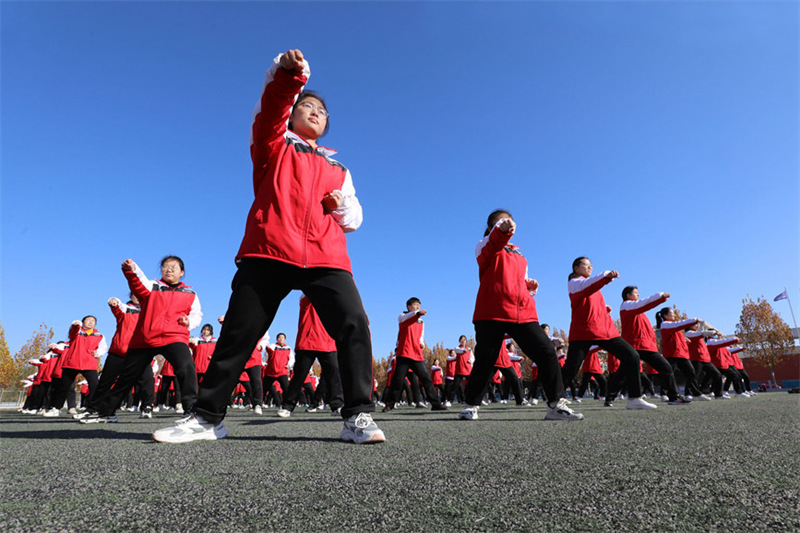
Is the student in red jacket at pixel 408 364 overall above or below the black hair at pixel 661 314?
below

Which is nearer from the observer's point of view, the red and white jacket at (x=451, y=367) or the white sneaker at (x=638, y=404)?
the white sneaker at (x=638, y=404)

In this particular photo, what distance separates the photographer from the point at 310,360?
25.8ft

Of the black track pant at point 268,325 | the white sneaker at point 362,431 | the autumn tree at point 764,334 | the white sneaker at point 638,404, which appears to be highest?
the autumn tree at point 764,334

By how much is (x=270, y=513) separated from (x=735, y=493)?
143 centimetres

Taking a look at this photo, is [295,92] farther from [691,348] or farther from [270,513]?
[691,348]

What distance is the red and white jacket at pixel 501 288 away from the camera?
5.36m

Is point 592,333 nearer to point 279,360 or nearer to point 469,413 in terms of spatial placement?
point 469,413

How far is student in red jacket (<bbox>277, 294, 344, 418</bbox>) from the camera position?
24.9ft

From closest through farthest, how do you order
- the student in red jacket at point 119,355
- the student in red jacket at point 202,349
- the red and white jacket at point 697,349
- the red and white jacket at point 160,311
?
the red and white jacket at point 160,311, the student in red jacket at point 119,355, the red and white jacket at point 697,349, the student in red jacket at point 202,349

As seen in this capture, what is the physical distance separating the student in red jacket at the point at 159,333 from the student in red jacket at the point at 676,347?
9.34m

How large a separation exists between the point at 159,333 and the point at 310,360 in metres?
2.83

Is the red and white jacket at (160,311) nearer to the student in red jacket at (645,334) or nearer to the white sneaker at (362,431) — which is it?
the white sneaker at (362,431)

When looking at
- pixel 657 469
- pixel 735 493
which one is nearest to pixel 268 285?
pixel 657 469

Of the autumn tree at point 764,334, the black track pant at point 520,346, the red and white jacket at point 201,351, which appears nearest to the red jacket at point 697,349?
the black track pant at point 520,346
